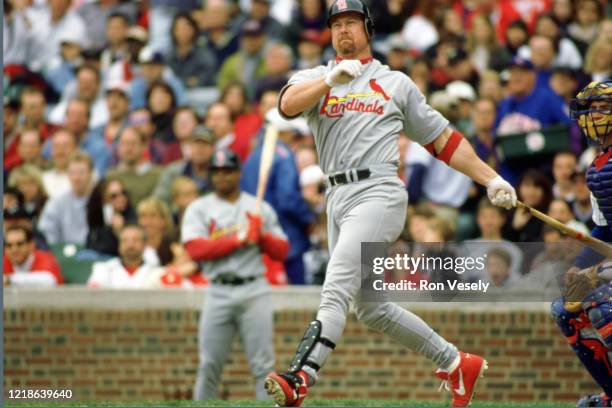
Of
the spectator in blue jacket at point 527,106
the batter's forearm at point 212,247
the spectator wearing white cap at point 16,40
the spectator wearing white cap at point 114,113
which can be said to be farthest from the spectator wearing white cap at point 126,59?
the batter's forearm at point 212,247

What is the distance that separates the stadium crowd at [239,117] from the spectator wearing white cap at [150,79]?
0.02 m

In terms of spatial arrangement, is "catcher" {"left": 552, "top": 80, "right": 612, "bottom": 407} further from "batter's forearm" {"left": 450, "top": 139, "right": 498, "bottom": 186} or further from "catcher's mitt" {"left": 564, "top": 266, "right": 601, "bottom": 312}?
"batter's forearm" {"left": 450, "top": 139, "right": 498, "bottom": 186}

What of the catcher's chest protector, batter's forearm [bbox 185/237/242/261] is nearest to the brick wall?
batter's forearm [bbox 185/237/242/261]

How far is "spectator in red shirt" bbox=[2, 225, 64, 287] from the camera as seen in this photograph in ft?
41.0

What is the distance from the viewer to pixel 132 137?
14.0 m

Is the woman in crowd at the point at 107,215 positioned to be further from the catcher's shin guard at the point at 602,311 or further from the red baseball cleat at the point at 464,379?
the catcher's shin guard at the point at 602,311

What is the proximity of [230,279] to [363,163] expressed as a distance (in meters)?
3.54

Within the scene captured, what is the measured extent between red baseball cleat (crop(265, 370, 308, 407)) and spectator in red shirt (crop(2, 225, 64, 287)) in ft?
19.4

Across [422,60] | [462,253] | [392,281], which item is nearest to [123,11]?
[422,60]

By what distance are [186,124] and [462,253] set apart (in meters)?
5.54

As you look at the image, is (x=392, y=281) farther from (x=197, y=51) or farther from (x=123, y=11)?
(x=123, y=11)

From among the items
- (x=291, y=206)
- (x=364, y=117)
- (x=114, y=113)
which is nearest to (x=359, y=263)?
(x=364, y=117)

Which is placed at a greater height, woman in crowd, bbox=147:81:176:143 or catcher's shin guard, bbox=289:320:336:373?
woman in crowd, bbox=147:81:176:143

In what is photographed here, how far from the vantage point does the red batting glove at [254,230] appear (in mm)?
10852
